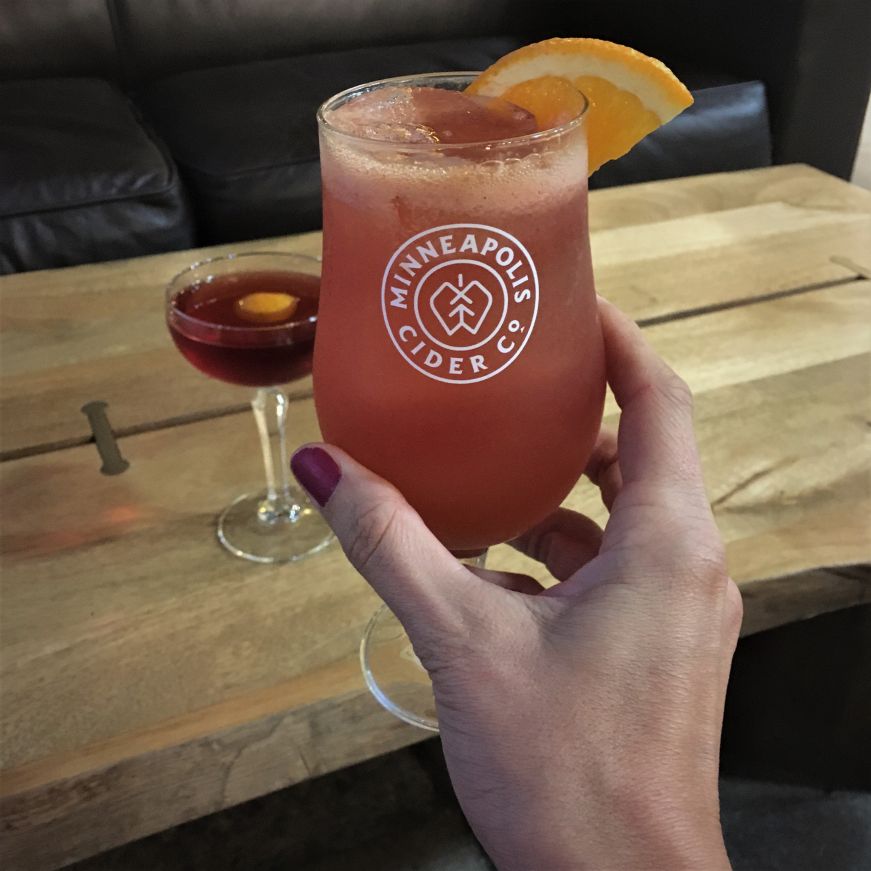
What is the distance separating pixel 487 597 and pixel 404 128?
301mm

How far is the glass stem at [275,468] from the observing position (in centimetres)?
92

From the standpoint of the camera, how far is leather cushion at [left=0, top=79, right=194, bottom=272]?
1800mm

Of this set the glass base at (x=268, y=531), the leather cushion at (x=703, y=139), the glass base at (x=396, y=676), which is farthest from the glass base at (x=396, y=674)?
the leather cushion at (x=703, y=139)

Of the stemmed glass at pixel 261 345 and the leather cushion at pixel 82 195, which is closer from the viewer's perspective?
the stemmed glass at pixel 261 345

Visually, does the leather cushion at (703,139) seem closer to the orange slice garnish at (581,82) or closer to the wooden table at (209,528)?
the wooden table at (209,528)

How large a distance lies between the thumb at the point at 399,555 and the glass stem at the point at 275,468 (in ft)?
1.10

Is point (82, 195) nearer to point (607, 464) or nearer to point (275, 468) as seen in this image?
point (275, 468)

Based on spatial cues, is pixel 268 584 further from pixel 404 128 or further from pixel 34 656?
pixel 404 128

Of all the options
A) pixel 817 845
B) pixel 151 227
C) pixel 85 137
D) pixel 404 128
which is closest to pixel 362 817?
pixel 817 845

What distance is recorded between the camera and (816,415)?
106 cm

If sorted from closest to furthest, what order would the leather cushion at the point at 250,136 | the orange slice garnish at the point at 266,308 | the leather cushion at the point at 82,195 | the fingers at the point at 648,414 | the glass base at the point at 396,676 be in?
the fingers at the point at 648,414 → the glass base at the point at 396,676 → the orange slice garnish at the point at 266,308 → the leather cushion at the point at 82,195 → the leather cushion at the point at 250,136

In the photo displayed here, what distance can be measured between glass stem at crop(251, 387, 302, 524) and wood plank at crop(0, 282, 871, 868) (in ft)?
0.12

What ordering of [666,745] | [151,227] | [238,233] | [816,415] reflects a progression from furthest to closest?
[238,233], [151,227], [816,415], [666,745]

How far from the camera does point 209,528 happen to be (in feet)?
2.98
